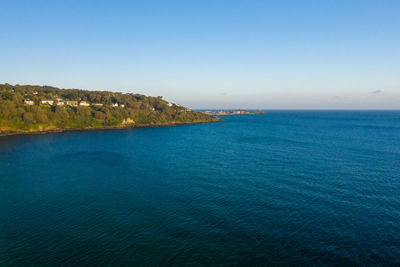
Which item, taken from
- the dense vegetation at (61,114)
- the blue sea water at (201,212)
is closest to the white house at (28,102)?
the dense vegetation at (61,114)

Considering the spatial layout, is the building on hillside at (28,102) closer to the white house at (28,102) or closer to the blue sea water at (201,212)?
the white house at (28,102)

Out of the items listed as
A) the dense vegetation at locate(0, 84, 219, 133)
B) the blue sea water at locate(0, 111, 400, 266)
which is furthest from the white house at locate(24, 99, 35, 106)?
the blue sea water at locate(0, 111, 400, 266)

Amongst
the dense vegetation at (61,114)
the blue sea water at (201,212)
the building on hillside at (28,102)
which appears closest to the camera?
the blue sea water at (201,212)

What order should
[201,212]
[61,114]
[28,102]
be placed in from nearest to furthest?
1. [201,212]
2. [61,114]
3. [28,102]

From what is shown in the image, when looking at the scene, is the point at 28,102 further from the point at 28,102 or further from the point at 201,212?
the point at 201,212

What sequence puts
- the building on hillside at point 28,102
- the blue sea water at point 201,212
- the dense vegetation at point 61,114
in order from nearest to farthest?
1. the blue sea water at point 201,212
2. the dense vegetation at point 61,114
3. the building on hillside at point 28,102

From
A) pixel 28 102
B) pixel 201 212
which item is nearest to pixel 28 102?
pixel 28 102

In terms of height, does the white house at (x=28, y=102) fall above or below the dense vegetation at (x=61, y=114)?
above

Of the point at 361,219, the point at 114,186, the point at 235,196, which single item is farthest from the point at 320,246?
the point at 114,186

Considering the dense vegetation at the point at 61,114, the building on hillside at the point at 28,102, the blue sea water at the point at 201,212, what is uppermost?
the building on hillside at the point at 28,102
